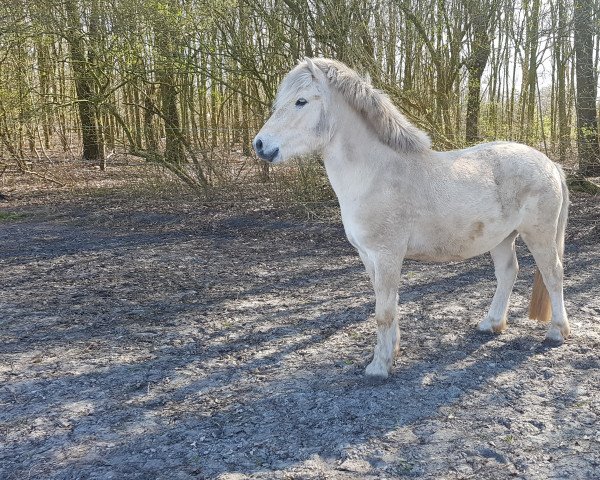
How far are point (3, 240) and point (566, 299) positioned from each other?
291 inches

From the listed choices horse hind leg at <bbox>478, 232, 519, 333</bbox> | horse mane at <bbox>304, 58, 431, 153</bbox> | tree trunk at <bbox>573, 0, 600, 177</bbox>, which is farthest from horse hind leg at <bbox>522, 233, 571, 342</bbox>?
tree trunk at <bbox>573, 0, 600, 177</bbox>

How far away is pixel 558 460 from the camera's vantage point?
2.81m

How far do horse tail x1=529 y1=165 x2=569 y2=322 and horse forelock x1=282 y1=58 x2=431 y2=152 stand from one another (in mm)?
1300

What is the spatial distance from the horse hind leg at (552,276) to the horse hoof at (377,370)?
1442 millimetres

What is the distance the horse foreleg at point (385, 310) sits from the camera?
3.66 meters

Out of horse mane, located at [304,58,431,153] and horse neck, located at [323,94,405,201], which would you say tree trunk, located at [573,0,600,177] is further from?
horse neck, located at [323,94,405,201]

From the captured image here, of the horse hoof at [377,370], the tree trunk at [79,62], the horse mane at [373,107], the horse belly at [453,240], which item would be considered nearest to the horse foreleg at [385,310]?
the horse hoof at [377,370]

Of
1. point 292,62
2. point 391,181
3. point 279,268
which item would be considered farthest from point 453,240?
point 292,62

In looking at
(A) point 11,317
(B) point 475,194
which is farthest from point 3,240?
(B) point 475,194

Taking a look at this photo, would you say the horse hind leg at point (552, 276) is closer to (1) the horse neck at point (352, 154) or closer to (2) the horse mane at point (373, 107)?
(2) the horse mane at point (373, 107)

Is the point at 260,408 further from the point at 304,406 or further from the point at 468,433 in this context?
the point at 468,433

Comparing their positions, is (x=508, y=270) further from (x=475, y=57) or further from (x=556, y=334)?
(x=475, y=57)

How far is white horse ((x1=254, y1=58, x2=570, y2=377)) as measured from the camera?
3609 mm

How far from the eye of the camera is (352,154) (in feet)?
12.2
